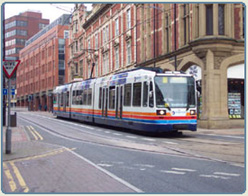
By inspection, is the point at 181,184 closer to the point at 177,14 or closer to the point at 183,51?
the point at 183,51

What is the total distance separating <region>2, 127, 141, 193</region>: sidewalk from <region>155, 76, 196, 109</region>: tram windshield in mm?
5586

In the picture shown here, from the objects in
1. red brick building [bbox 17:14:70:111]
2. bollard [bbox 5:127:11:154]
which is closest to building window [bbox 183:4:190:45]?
bollard [bbox 5:127:11:154]

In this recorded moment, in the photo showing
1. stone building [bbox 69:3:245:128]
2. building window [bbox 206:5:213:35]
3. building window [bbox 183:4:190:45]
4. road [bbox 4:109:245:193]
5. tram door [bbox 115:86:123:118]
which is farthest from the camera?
building window [bbox 183:4:190:45]

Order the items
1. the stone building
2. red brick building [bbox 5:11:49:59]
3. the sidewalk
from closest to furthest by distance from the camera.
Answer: the sidewalk
the stone building
red brick building [bbox 5:11:49:59]

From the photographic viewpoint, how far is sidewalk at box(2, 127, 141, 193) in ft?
24.5

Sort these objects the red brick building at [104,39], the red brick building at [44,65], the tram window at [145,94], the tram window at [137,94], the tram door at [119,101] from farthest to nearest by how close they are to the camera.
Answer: the red brick building at [44,65] → the red brick building at [104,39] → the tram door at [119,101] → the tram window at [137,94] → the tram window at [145,94]

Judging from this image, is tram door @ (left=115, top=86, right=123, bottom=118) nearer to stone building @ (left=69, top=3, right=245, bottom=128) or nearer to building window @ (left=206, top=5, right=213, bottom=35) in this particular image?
stone building @ (left=69, top=3, right=245, bottom=128)

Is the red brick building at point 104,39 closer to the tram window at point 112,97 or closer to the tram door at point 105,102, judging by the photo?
the tram door at point 105,102

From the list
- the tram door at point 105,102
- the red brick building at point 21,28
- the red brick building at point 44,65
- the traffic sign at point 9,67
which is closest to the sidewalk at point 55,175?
the traffic sign at point 9,67

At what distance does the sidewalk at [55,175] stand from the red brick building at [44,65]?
60.8 meters

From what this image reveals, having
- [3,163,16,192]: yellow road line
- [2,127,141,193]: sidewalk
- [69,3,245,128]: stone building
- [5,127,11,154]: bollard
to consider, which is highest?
[69,3,245,128]: stone building

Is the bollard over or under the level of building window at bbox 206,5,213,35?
under

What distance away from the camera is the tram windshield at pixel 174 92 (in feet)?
55.6

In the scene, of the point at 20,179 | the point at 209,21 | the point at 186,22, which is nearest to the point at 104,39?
the point at 186,22
